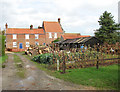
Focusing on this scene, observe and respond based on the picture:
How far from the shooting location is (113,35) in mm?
29641

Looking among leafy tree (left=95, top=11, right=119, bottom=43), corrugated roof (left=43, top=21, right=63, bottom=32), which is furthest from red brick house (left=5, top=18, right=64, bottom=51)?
leafy tree (left=95, top=11, right=119, bottom=43)

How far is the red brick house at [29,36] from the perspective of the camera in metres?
42.4

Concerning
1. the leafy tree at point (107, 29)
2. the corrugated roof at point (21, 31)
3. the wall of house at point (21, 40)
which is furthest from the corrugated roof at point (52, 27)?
the leafy tree at point (107, 29)

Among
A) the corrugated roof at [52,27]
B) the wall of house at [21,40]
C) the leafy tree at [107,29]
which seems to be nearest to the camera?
the leafy tree at [107,29]

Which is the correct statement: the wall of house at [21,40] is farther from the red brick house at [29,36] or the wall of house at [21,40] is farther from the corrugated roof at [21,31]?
the corrugated roof at [21,31]

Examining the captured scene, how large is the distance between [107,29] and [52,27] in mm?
22280

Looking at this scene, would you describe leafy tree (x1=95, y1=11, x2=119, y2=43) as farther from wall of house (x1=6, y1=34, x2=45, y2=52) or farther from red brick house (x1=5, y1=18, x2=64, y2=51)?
wall of house (x1=6, y1=34, x2=45, y2=52)

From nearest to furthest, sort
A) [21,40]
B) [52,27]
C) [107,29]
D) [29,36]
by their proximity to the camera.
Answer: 1. [107,29]
2. [21,40]
3. [29,36]
4. [52,27]

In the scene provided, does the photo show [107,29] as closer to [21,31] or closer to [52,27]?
[52,27]

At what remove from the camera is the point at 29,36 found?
144 ft

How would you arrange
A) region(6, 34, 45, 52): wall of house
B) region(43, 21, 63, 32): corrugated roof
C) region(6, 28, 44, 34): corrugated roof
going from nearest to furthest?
region(6, 34, 45, 52): wall of house
region(6, 28, 44, 34): corrugated roof
region(43, 21, 63, 32): corrugated roof

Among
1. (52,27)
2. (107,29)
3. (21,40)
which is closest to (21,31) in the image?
(21,40)

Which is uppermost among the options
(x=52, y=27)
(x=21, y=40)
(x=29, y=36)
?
(x=52, y=27)

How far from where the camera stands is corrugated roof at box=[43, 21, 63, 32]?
45.6 m
